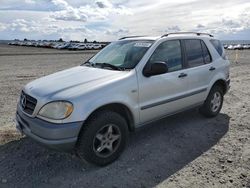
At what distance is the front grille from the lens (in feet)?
13.0

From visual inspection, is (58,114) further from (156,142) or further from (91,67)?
(156,142)

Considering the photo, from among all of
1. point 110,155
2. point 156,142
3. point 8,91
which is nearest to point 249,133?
point 156,142

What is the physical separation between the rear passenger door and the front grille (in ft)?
9.15

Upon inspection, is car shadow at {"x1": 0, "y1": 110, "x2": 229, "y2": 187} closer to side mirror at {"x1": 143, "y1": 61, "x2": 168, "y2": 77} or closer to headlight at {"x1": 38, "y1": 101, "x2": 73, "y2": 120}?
headlight at {"x1": 38, "y1": 101, "x2": 73, "y2": 120}

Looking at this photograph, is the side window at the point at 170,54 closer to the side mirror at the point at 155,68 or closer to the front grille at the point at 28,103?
the side mirror at the point at 155,68

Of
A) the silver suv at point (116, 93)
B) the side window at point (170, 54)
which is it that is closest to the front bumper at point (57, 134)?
the silver suv at point (116, 93)

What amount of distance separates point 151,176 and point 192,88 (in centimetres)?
218

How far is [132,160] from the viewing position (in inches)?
171

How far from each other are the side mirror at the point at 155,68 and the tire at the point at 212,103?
1941mm

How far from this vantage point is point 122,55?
498 cm

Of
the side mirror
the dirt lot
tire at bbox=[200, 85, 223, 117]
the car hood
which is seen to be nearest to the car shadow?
the dirt lot

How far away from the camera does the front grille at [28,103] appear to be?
397cm

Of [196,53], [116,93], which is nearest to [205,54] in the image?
[196,53]

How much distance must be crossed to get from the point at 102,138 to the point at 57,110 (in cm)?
77
